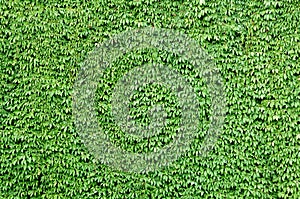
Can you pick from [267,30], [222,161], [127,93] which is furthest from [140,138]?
[267,30]

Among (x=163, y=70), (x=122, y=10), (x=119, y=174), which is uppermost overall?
(x=122, y=10)

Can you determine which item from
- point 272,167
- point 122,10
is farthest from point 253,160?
point 122,10

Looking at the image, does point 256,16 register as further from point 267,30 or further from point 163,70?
point 163,70

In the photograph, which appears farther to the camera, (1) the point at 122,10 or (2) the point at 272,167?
(1) the point at 122,10

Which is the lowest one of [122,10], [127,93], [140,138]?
[140,138]

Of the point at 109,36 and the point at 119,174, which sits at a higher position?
the point at 109,36

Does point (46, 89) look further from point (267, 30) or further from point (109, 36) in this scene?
point (267, 30)
